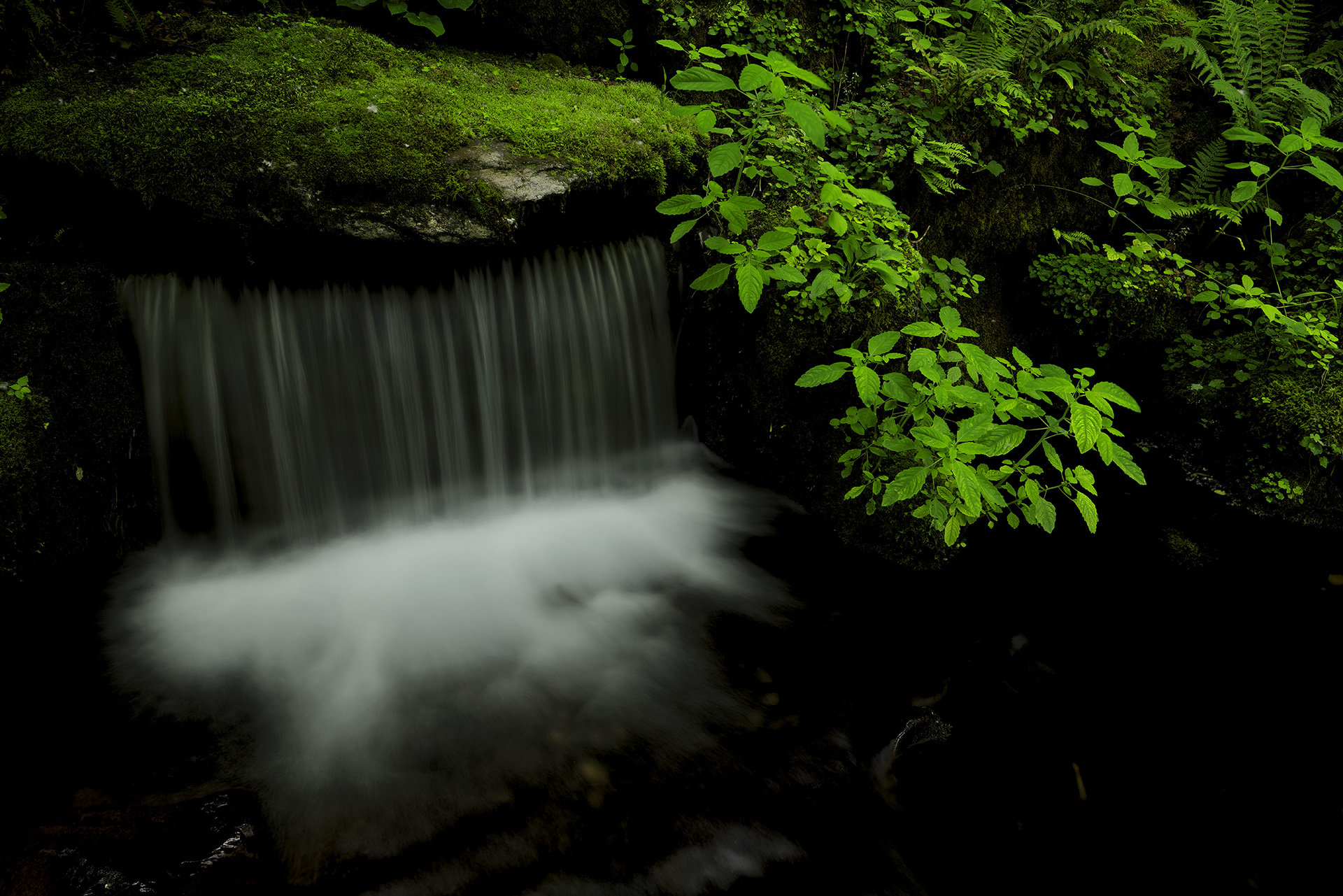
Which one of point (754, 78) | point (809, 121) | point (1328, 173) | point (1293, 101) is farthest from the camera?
point (1293, 101)

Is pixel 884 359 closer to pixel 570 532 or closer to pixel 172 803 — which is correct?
pixel 570 532

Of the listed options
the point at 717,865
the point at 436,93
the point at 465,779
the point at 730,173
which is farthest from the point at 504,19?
the point at 717,865

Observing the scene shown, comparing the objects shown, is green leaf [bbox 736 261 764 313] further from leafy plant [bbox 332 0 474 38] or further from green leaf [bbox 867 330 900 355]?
leafy plant [bbox 332 0 474 38]

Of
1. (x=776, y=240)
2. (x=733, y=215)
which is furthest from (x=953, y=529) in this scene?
(x=733, y=215)

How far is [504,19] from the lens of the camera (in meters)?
4.35

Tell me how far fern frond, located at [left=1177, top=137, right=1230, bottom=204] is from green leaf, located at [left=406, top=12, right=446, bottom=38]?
561 cm

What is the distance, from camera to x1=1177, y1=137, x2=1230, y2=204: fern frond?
5070 millimetres

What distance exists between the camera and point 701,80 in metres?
2.76

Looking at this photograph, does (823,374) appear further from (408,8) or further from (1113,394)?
(408,8)

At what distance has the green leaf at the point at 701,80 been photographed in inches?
107

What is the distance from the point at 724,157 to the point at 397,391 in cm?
229

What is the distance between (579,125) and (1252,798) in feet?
15.7

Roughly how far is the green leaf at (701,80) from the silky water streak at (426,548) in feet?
4.96

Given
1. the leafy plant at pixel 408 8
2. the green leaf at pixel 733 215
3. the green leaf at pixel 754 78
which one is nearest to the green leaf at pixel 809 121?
the green leaf at pixel 754 78
